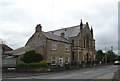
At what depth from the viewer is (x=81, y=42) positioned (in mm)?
44875

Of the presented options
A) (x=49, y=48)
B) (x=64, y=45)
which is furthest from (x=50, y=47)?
(x=64, y=45)

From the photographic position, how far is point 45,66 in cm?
2659

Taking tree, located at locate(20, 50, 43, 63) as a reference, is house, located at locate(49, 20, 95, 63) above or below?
above

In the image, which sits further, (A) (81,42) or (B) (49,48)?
(A) (81,42)

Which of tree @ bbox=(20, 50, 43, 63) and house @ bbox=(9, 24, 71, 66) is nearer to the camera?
tree @ bbox=(20, 50, 43, 63)

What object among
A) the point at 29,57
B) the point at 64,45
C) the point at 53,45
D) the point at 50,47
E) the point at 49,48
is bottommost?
the point at 29,57

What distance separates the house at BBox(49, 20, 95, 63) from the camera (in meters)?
43.2

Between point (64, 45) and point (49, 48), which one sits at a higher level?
point (64, 45)

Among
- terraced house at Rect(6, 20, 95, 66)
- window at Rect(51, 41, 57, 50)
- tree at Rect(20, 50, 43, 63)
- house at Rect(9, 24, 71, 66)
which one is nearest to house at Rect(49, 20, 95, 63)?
terraced house at Rect(6, 20, 95, 66)

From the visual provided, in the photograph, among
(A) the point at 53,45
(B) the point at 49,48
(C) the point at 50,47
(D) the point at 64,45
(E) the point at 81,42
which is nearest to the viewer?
(B) the point at 49,48

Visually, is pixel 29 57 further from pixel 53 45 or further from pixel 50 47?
pixel 53 45

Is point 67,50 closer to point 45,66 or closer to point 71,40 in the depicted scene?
point 71,40

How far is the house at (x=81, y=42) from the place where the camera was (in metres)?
43.2

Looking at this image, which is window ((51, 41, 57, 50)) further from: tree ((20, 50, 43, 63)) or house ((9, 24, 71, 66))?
tree ((20, 50, 43, 63))
